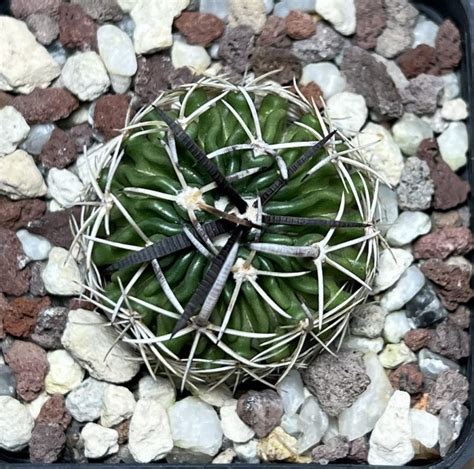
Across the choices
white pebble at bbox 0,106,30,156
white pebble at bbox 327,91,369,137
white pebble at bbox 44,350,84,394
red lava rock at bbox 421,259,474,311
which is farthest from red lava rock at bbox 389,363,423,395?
white pebble at bbox 0,106,30,156

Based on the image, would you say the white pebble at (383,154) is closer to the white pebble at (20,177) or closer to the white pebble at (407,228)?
the white pebble at (407,228)

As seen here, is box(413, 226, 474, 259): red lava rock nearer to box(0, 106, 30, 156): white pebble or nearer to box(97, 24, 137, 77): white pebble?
box(97, 24, 137, 77): white pebble

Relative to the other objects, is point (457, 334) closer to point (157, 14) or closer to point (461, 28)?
point (461, 28)

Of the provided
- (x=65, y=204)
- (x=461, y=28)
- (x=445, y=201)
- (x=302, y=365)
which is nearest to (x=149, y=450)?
(x=302, y=365)

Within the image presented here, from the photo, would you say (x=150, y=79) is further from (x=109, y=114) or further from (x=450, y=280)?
(x=450, y=280)

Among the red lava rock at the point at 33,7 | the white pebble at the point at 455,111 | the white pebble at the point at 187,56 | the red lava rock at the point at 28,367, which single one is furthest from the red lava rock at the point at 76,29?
the white pebble at the point at 455,111

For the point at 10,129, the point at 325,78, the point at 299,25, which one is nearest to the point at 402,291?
the point at 325,78
